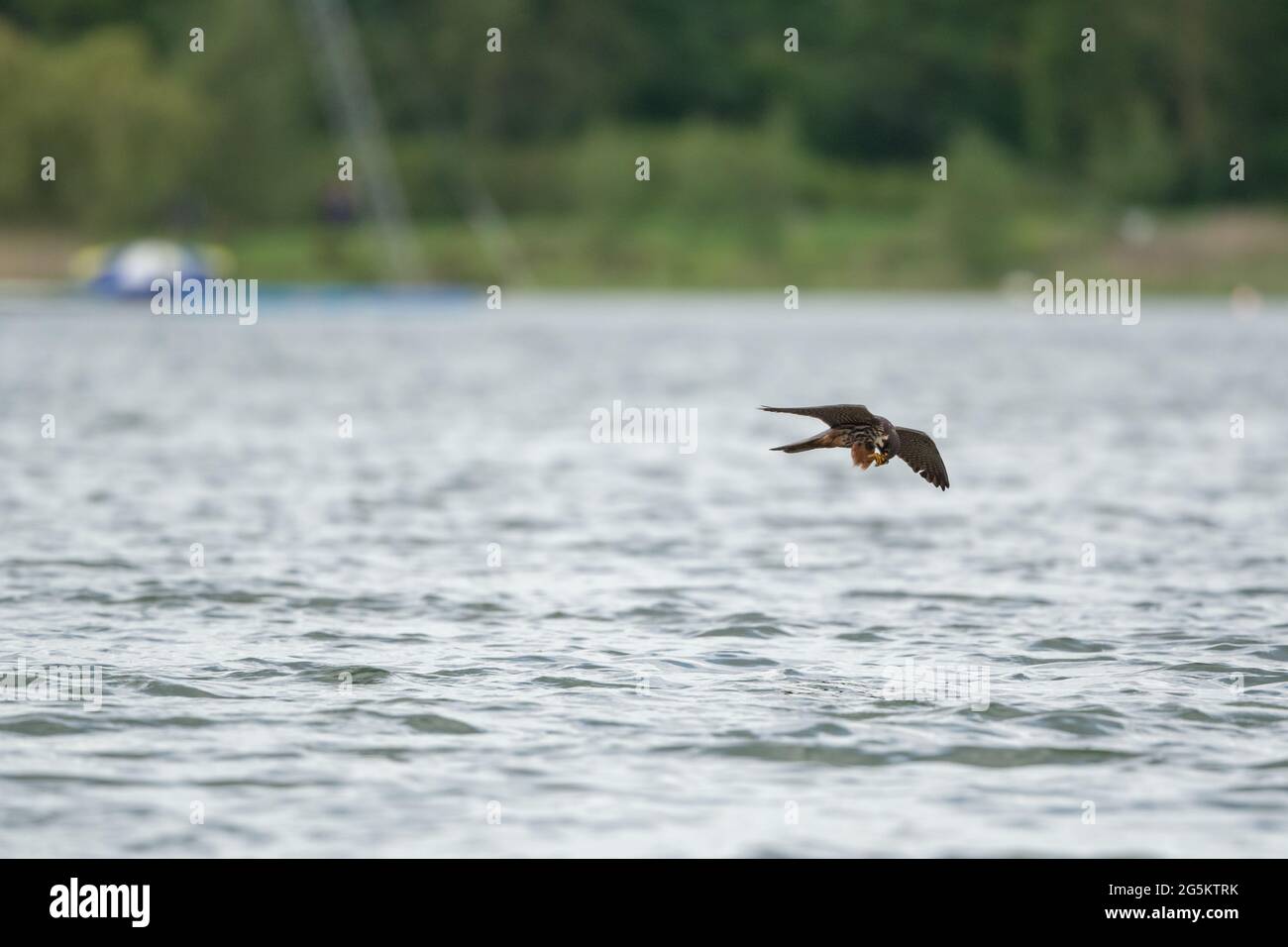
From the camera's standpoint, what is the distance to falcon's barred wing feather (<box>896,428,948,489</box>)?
1288cm

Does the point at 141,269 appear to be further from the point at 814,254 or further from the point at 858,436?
the point at 858,436

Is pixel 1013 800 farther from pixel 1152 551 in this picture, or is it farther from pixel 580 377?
pixel 580 377

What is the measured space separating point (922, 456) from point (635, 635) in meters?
3.31

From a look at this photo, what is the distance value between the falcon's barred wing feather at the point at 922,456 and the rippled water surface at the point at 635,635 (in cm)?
135

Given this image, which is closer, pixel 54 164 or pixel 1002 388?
pixel 1002 388

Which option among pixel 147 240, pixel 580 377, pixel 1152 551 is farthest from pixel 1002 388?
pixel 147 240

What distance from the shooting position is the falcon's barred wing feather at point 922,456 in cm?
1288

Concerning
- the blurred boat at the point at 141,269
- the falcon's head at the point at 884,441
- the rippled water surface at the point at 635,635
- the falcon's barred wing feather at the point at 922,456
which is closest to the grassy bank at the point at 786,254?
the blurred boat at the point at 141,269

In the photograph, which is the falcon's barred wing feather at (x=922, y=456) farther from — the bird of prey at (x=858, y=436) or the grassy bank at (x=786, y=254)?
the grassy bank at (x=786, y=254)

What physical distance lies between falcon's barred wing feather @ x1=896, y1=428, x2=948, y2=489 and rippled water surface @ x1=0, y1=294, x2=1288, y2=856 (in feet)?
4.44

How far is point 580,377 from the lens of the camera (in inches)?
1773

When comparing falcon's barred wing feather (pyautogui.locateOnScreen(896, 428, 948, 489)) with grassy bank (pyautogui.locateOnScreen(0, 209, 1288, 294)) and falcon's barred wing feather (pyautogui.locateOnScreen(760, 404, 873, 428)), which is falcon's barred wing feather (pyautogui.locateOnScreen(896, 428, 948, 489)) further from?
grassy bank (pyautogui.locateOnScreen(0, 209, 1288, 294))
